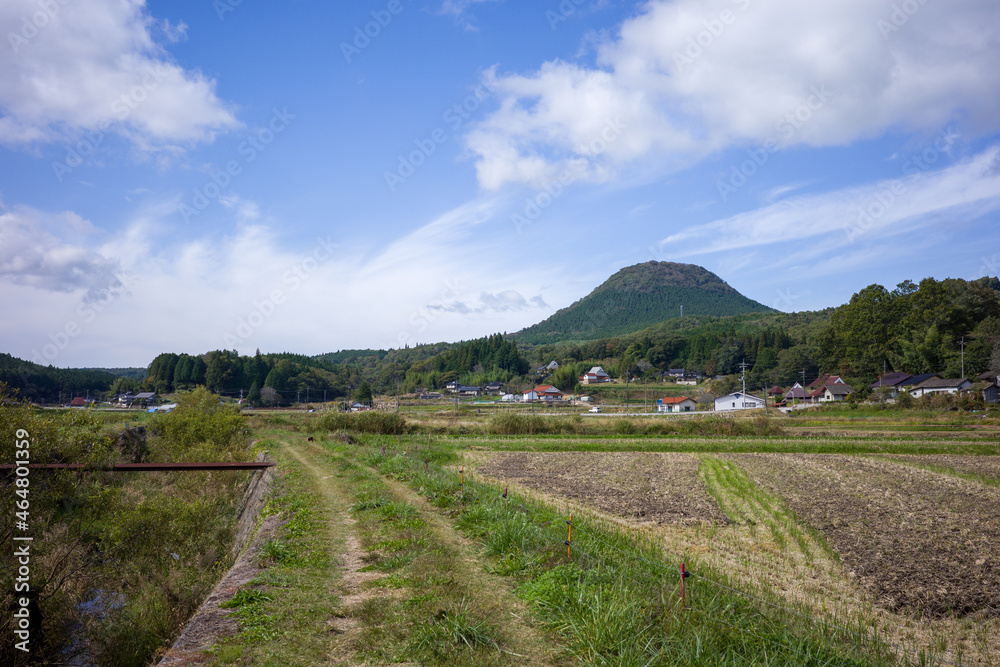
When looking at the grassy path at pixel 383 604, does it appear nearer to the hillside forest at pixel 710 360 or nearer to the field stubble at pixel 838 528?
the field stubble at pixel 838 528

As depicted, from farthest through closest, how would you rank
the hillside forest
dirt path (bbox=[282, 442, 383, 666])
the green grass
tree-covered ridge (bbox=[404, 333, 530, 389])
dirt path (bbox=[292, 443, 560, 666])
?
tree-covered ridge (bbox=[404, 333, 530, 389])
the hillside forest
dirt path (bbox=[282, 442, 383, 666])
dirt path (bbox=[292, 443, 560, 666])
the green grass

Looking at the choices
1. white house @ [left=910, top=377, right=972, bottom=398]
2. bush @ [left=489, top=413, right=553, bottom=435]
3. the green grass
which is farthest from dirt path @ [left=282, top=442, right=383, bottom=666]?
white house @ [left=910, top=377, right=972, bottom=398]

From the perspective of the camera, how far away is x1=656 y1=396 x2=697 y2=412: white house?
7088 cm

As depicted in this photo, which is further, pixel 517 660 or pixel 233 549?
pixel 233 549

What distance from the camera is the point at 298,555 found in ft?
25.0

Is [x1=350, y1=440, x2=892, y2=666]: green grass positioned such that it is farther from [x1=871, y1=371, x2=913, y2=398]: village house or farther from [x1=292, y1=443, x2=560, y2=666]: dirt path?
[x1=871, y1=371, x2=913, y2=398]: village house

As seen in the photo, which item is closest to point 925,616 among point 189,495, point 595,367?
point 189,495

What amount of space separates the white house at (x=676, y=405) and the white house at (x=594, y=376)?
3686 cm

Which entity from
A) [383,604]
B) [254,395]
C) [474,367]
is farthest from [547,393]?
[383,604]

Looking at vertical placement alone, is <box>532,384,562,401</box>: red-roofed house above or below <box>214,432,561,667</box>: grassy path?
below

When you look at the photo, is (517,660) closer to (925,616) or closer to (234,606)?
(234,606)

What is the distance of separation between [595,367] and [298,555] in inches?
4503

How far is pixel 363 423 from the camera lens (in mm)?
36188

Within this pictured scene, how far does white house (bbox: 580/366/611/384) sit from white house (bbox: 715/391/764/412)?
38.9 metres
